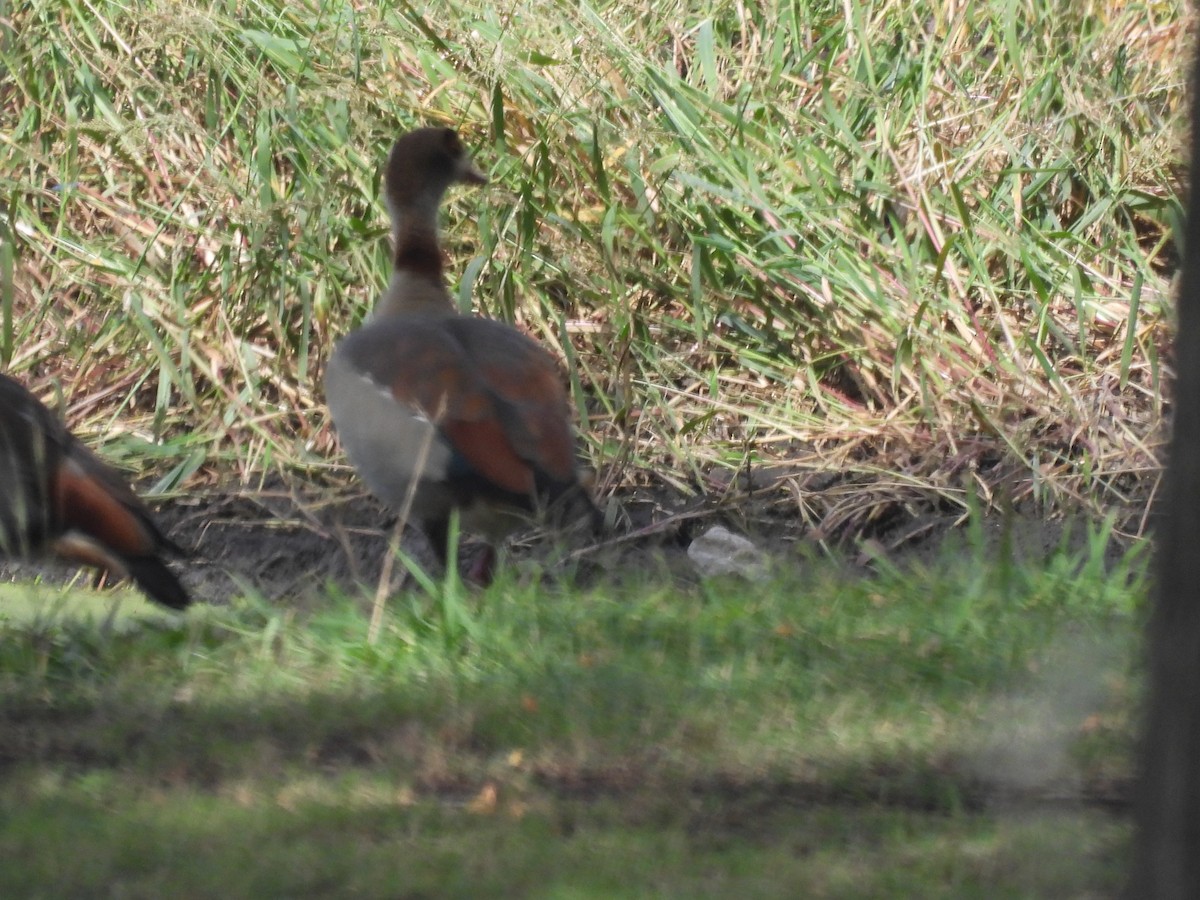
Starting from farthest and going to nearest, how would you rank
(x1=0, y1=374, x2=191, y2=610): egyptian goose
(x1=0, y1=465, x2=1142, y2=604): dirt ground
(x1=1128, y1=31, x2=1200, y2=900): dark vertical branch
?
1. (x1=0, y1=465, x2=1142, y2=604): dirt ground
2. (x1=0, y1=374, x2=191, y2=610): egyptian goose
3. (x1=1128, y1=31, x2=1200, y2=900): dark vertical branch

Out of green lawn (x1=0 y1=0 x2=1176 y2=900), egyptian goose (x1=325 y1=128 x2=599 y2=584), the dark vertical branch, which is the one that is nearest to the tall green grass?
green lawn (x1=0 y1=0 x2=1176 y2=900)

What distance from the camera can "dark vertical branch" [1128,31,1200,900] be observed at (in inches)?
58.4

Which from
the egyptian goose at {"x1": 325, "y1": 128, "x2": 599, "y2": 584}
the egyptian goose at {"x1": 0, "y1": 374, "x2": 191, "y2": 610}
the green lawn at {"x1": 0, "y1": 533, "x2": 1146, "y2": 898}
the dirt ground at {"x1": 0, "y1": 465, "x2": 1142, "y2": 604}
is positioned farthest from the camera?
the dirt ground at {"x1": 0, "y1": 465, "x2": 1142, "y2": 604}

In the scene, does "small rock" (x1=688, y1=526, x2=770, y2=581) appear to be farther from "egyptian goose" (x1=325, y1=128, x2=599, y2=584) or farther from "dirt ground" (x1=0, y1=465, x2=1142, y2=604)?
"egyptian goose" (x1=325, y1=128, x2=599, y2=584)

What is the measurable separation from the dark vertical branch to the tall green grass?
12.3ft

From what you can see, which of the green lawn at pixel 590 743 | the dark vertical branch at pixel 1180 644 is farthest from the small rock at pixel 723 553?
the dark vertical branch at pixel 1180 644

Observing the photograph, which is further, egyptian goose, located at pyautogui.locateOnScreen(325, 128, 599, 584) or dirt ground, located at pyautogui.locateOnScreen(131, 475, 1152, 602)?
Result: dirt ground, located at pyautogui.locateOnScreen(131, 475, 1152, 602)

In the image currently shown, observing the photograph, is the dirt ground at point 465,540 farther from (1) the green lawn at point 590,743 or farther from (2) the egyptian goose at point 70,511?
(1) the green lawn at point 590,743

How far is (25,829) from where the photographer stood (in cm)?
266

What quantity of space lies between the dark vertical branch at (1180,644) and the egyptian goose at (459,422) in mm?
3013

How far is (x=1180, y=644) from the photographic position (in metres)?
1.48

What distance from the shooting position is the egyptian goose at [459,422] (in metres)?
4.60

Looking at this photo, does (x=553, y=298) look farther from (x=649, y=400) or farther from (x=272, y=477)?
(x=272, y=477)

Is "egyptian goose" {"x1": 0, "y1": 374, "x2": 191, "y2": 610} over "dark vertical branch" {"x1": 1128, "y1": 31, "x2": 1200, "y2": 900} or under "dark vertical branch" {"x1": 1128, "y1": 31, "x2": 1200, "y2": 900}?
under
